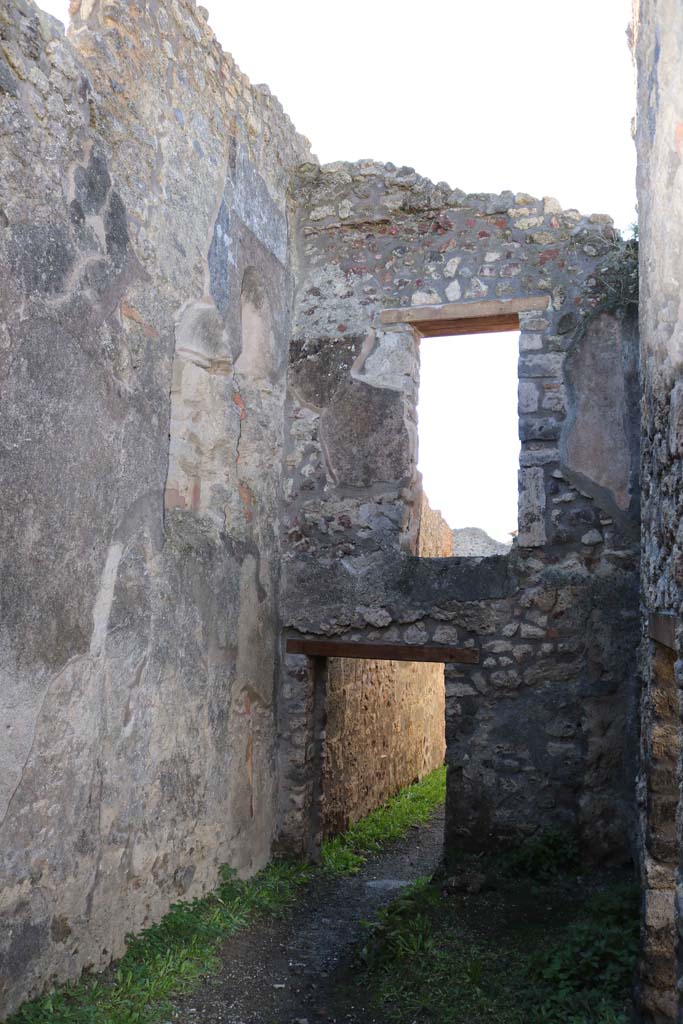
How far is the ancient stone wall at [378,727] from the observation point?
6359 millimetres

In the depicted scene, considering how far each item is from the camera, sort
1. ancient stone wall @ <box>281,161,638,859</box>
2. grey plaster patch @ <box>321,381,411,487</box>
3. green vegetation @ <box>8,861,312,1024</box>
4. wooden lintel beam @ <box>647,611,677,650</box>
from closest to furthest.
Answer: wooden lintel beam @ <box>647,611,677,650</box>, green vegetation @ <box>8,861,312,1024</box>, ancient stone wall @ <box>281,161,638,859</box>, grey plaster patch @ <box>321,381,411,487</box>

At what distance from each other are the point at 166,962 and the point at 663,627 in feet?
8.41

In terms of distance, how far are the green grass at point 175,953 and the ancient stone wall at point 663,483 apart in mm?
1911

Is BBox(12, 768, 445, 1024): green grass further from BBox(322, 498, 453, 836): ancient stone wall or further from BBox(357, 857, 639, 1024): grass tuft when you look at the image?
BBox(357, 857, 639, 1024): grass tuft

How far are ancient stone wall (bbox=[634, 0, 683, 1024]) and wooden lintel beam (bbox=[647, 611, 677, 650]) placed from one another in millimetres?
17

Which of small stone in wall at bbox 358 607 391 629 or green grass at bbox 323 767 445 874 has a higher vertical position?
small stone in wall at bbox 358 607 391 629

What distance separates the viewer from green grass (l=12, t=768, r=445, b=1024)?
3418 millimetres

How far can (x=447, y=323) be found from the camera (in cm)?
582

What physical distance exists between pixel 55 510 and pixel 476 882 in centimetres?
297

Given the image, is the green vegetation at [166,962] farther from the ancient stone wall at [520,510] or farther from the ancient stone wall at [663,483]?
the ancient stone wall at [663,483]

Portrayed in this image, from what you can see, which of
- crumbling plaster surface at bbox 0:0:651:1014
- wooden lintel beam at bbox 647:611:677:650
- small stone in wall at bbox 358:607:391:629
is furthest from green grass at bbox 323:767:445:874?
wooden lintel beam at bbox 647:611:677:650

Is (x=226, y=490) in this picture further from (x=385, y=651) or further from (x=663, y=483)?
(x=663, y=483)

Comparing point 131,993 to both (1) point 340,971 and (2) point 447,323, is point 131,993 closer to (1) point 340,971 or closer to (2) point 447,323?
(1) point 340,971

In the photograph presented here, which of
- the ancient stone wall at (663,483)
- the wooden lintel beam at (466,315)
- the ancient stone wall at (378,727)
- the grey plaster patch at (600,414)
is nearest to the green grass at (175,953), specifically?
the ancient stone wall at (378,727)
